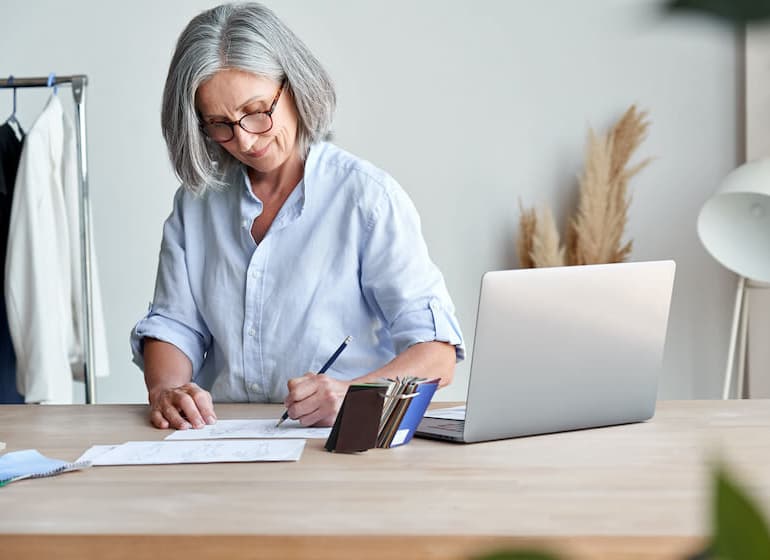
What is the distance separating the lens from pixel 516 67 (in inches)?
143

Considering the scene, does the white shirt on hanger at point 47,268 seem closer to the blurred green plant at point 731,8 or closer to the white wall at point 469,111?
the white wall at point 469,111

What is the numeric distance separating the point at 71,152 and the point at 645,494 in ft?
8.69

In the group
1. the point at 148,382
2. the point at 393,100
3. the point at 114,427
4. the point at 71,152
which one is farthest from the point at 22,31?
the point at 114,427

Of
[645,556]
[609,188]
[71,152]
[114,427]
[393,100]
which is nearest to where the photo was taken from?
[645,556]

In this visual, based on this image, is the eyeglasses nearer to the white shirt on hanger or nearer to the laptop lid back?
the laptop lid back

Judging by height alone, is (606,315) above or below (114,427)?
above

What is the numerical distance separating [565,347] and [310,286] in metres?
0.73

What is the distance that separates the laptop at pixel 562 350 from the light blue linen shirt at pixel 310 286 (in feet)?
1.63

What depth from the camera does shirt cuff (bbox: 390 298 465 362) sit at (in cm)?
184

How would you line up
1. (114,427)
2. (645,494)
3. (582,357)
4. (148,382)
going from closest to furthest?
(645,494)
(582,357)
(114,427)
(148,382)

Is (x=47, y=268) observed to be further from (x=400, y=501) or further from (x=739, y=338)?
(x=739, y=338)

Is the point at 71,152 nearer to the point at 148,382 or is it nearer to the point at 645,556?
the point at 148,382

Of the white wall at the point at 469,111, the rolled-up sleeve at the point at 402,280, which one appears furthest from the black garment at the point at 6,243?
the rolled-up sleeve at the point at 402,280

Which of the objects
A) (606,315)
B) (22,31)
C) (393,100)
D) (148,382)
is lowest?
(148,382)
